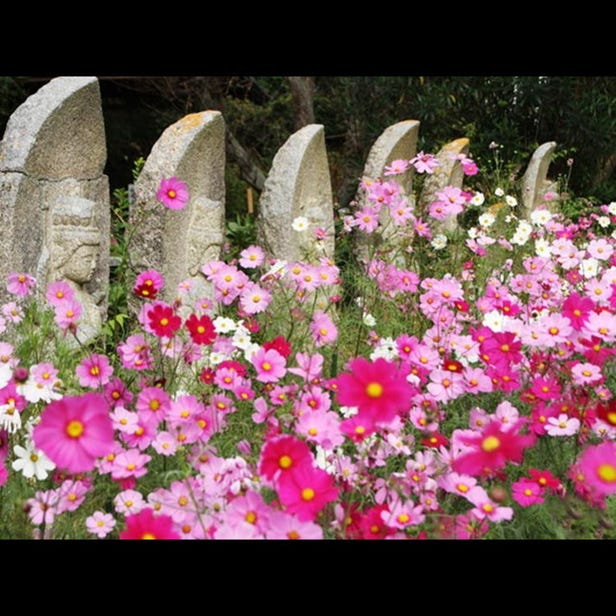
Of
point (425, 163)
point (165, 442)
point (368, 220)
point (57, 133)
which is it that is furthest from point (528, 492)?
point (57, 133)

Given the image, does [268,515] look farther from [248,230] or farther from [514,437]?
[248,230]

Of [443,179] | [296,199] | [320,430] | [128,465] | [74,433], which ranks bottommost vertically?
[443,179]

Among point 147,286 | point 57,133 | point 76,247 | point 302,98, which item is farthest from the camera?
point 302,98

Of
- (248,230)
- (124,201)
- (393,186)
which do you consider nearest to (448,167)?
(248,230)

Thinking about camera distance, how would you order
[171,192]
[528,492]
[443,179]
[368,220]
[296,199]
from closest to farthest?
1. [528,492]
2. [171,192]
3. [368,220]
4. [296,199]
5. [443,179]

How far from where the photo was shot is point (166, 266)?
3557 mm

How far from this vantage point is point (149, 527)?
4.15 ft

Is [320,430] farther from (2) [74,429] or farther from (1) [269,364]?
(2) [74,429]

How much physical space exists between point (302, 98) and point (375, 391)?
6.95 meters

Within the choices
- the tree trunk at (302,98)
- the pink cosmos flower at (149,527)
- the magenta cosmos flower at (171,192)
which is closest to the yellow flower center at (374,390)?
the pink cosmos flower at (149,527)

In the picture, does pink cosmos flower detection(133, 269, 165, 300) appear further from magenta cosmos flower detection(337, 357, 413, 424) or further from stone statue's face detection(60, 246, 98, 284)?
stone statue's face detection(60, 246, 98, 284)

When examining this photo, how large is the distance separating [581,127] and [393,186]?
6296 mm

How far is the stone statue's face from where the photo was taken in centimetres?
332

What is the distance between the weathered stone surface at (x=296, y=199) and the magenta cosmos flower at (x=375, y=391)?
2570 mm
